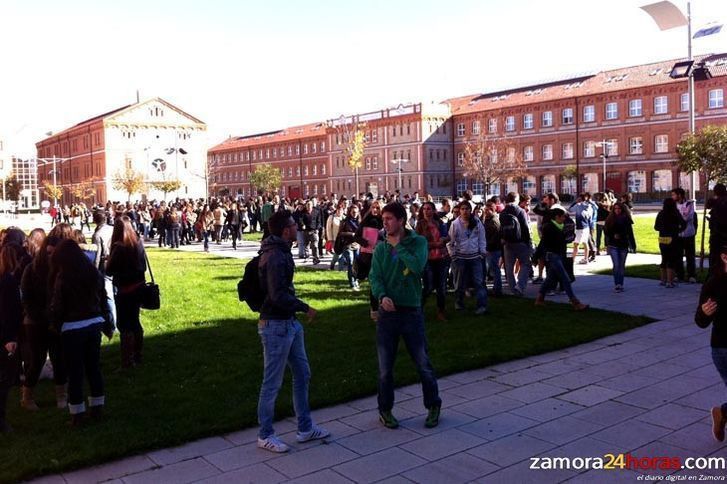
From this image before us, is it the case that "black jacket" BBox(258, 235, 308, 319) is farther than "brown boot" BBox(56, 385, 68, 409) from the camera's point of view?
No

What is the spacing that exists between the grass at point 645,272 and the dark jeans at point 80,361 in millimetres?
12276

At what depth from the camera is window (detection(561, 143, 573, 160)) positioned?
70938 millimetres

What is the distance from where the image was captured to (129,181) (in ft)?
240

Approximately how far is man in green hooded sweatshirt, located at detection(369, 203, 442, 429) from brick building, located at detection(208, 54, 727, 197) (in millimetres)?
55644

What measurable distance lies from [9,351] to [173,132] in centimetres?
9006

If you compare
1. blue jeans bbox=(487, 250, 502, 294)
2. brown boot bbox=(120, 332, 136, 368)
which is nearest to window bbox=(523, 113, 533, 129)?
blue jeans bbox=(487, 250, 502, 294)

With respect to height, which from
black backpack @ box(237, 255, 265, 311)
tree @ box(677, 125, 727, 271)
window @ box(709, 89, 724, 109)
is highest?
window @ box(709, 89, 724, 109)

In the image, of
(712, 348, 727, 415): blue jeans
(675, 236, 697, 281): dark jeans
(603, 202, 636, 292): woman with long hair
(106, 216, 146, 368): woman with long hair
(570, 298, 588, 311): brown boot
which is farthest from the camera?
(675, 236, 697, 281): dark jeans

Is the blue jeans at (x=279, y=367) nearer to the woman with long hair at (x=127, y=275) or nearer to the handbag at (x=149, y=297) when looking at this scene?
the handbag at (x=149, y=297)

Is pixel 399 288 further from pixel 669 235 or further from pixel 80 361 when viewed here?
pixel 669 235

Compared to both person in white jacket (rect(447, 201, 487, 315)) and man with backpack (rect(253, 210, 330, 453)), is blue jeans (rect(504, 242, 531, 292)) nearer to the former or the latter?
person in white jacket (rect(447, 201, 487, 315))

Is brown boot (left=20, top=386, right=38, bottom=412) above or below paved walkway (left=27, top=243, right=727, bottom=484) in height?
above

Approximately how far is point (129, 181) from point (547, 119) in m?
44.7

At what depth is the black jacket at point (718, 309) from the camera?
483 cm
